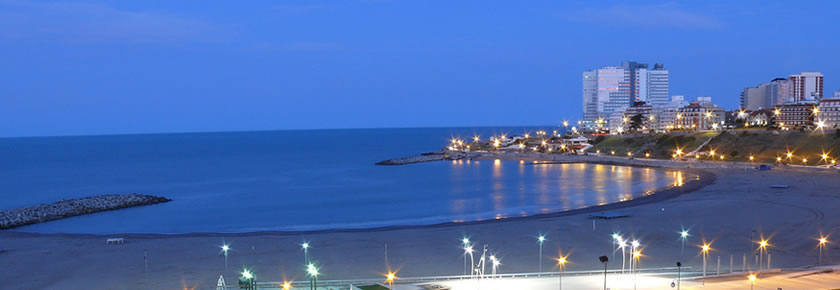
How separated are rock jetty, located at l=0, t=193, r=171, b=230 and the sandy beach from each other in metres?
4.00

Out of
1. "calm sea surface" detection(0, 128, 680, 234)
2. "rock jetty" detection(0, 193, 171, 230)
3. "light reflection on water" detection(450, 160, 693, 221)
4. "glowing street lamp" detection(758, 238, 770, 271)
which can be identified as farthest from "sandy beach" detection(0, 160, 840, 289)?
"light reflection on water" detection(450, 160, 693, 221)

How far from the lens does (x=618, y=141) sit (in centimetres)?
11175

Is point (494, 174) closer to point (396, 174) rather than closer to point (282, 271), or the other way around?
point (396, 174)

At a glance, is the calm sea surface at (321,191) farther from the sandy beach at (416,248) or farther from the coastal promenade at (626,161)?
the sandy beach at (416,248)

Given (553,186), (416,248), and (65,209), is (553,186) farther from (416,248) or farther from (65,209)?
(65,209)

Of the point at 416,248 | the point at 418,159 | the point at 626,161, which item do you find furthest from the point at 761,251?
the point at 418,159

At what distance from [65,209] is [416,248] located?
29462mm

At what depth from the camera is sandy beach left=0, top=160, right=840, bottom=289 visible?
83.7 feet

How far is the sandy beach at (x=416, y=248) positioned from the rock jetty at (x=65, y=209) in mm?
4003

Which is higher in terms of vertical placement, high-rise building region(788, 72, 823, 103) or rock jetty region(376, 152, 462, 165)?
high-rise building region(788, 72, 823, 103)

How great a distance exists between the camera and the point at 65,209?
45.9 metres

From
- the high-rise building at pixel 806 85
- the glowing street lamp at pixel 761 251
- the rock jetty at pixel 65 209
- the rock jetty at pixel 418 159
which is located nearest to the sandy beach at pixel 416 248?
the glowing street lamp at pixel 761 251

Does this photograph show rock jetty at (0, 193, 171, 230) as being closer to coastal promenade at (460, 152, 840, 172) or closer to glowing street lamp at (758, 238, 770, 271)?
glowing street lamp at (758, 238, 770, 271)

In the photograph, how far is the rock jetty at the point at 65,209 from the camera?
137 feet
